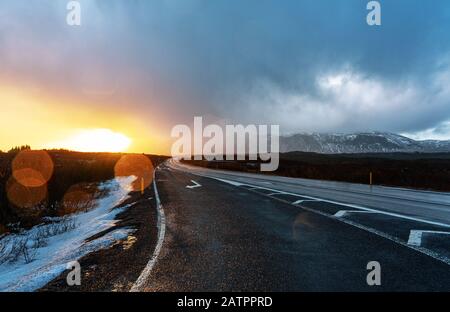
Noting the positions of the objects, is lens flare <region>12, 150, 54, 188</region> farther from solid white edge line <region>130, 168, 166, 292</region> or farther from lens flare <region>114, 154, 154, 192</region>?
solid white edge line <region>130, 168, 166, 292</region>

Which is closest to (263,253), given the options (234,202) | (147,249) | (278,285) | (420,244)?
(278,285)

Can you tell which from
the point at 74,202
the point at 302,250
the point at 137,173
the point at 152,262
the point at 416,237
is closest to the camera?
the point at 152,262

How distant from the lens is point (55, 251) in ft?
23.2

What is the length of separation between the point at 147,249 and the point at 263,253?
82.8 inches

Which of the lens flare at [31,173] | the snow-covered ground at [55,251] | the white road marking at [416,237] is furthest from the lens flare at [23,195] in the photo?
the white road marking at [416,237]

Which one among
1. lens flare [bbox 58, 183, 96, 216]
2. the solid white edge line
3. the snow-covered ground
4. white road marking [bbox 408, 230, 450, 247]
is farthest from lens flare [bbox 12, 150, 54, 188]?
white road marking [bbox 408, 230, 450, 247]

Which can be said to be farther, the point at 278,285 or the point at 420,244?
the point at 420,244

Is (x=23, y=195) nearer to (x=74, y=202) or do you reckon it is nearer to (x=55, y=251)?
(x=74, y=202)

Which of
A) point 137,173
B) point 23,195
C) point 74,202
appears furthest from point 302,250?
point 137,173

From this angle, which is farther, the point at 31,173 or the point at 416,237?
the point at 31,173

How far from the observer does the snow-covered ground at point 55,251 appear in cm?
493

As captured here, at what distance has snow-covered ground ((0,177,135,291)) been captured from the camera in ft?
16.2
